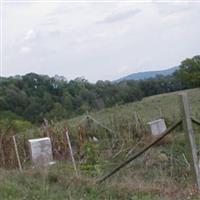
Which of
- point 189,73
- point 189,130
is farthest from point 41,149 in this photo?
point 189,73

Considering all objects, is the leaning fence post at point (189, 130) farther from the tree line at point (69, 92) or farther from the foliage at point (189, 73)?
the foliage at point (189, 73)

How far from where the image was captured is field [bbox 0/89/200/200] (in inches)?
245

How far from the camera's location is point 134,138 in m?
13.0

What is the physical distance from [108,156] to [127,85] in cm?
2288

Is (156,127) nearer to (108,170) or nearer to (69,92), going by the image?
(108,170)

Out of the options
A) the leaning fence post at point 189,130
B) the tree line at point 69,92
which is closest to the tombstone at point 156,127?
the tree line at point 69,92

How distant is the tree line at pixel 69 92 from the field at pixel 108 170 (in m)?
5.69

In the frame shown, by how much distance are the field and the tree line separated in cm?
569

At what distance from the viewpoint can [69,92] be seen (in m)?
27.8

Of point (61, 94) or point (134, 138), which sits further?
point (61, 94)

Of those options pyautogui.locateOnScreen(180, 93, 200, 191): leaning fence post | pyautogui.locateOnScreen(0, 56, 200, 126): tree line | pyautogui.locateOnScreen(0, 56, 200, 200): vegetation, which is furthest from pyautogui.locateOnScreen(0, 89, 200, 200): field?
pyautogui.locateOnScreen(0, 56, 200, 126): tree line

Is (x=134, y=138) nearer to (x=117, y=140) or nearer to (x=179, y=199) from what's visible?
(x=117, y=140)

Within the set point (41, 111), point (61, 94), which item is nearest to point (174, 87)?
point (61, 94)

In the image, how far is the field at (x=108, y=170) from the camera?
6.22m
